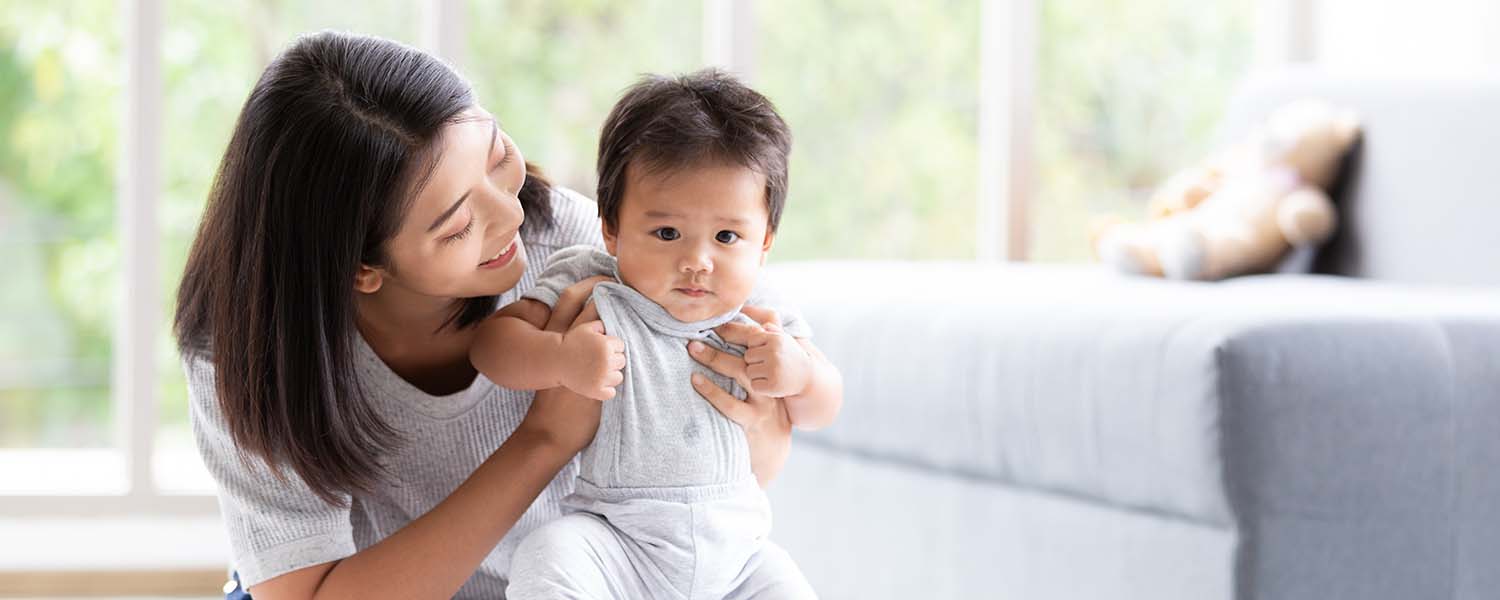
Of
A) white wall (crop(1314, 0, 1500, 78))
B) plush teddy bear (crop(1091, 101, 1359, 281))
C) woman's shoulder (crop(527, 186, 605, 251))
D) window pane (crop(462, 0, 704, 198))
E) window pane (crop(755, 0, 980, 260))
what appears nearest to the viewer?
woman's shoulder (crop(527, 186, 605, 251))

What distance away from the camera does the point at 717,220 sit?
1219 mm

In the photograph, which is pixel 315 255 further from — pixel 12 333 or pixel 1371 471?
pixel 12 333

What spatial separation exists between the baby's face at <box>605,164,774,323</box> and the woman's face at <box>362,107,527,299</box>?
95 millimetres

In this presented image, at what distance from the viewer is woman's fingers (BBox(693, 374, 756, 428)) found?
1.24 meters

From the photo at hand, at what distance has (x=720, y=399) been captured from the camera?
1243mm

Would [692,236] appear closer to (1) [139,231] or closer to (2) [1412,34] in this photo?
(1) [139,231]

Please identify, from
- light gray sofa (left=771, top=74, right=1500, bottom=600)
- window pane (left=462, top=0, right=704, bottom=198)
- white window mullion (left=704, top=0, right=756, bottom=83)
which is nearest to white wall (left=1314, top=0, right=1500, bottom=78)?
light gray sofa (left=771, top=74, right=1500, bottom=600)

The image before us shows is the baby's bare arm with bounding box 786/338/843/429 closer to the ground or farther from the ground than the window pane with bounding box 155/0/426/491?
closer to the ground

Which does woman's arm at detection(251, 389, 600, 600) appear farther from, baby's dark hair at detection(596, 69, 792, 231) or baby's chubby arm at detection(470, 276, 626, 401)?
baby's dark hair at detection(596, 69, 792, 231)

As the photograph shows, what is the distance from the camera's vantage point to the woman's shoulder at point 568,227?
144cm

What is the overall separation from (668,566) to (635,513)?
5 cm

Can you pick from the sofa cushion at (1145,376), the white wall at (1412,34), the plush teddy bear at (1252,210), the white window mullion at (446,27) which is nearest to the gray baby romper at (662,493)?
the sofa cushion at (1145,376)

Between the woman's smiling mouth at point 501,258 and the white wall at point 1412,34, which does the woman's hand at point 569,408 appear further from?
the white wall at point 1412,34

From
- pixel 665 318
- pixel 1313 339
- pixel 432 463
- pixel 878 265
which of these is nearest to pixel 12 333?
pixel 878 265
